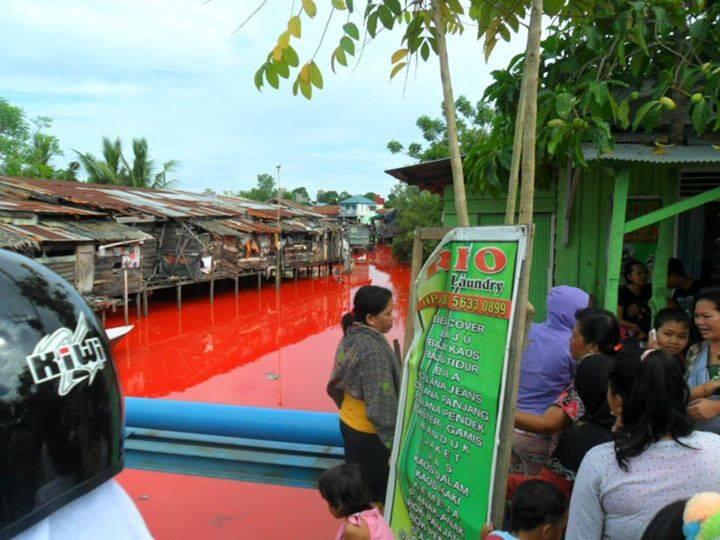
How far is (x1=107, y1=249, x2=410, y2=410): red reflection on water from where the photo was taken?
11438 millimetres

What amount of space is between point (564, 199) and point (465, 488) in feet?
13.7

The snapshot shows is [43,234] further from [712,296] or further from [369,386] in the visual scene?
[712,296]

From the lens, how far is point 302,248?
2869 centimetres

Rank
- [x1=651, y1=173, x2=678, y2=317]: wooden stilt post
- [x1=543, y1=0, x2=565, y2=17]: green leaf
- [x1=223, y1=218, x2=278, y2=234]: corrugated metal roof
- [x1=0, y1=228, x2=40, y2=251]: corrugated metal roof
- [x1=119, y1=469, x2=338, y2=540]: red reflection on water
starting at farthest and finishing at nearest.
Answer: [x1=223, y1=218, x2=278, y2=234]: corrugated metal roof → [x1=0, y1=228, x2=40, y2=251]: corrugated metal roof → [x1=119, y1=469, x2=338, y2=540]: red reflection on water → [x1=651, y1=173, x2=678, y2=317]: wooden stilt post → [x1=543, y1=0, x2=565, y2=17]: green leaf

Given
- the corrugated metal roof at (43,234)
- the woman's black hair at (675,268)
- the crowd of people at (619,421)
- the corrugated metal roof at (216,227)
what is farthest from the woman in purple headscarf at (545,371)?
the corrugated metal roof at (216,227)

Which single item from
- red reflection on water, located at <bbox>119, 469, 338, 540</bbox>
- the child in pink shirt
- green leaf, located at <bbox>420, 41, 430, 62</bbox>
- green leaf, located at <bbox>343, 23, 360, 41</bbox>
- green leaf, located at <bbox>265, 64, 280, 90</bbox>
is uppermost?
green leaf, located at <bbox>420, 41, 430, 62</bbox>

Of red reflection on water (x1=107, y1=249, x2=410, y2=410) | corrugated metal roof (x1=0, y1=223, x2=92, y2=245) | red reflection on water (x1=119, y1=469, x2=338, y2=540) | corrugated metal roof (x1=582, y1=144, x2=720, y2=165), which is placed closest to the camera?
corrugated metal roof (x1=582, y1=144, x2=720, y2=165)

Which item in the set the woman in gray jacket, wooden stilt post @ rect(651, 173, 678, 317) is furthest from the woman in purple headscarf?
wooden stilt post @ rect(651, 173, 678, 317)

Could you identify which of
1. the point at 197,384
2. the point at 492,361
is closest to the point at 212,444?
the point at 492,361

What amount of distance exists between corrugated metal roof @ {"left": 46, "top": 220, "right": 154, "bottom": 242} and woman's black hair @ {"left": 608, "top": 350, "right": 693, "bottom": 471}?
15863 millimetres

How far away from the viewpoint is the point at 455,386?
2.10 m

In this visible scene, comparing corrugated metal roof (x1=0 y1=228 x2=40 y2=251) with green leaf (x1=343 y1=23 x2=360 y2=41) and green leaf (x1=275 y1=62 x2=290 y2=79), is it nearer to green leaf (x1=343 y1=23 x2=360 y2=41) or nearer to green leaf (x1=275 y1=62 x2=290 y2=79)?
green leaf (x1=275 y1=62 x2=290 y2=79)

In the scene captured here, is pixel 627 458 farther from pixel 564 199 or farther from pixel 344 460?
pixel 564 199

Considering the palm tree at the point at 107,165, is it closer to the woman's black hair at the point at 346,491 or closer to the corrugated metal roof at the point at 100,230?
the corrugated metal roof at the point at 100,230
